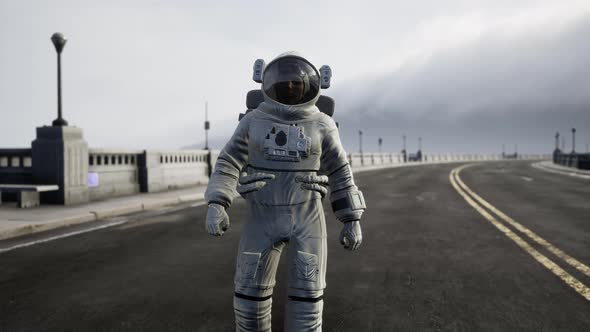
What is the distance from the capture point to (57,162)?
30.7 ft

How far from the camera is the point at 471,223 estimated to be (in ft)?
24.1

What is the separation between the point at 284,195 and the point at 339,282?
198 cm

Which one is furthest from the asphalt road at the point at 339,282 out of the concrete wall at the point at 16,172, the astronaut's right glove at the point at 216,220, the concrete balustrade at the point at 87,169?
the concrete wall at the point at 16,172

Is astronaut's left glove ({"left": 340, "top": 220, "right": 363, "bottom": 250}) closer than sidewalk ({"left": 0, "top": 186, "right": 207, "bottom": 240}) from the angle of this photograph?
Yes

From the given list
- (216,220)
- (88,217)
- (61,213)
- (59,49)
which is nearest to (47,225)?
(88,217)

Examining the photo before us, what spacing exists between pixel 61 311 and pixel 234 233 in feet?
11.1

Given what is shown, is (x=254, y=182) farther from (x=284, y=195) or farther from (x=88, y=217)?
(x=88, y=217)

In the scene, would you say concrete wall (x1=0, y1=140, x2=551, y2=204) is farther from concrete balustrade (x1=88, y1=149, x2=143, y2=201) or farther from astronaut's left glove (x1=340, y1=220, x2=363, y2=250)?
astronaut's left glove (x1=340, y1=220, x2=363, y2=250)

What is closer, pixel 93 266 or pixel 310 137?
pixel 310 137

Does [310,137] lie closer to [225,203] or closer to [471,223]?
[225,203]

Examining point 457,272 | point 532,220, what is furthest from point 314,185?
point 532,220

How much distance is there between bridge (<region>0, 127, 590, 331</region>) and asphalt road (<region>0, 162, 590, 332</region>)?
0.05 ft

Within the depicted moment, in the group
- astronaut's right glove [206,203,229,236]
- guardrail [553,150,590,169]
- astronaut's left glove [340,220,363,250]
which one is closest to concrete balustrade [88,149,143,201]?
astronaut's right glove [206,203,229,236]

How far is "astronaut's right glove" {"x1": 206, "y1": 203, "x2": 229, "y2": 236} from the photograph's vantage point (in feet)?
7.72
